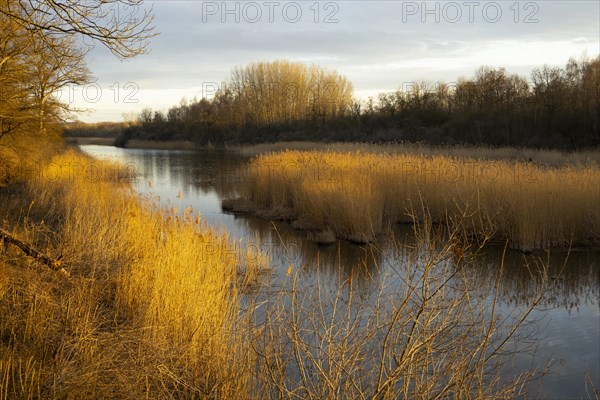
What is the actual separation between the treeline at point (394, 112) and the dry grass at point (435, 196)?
45.3 feet

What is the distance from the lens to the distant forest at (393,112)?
83.3 ft

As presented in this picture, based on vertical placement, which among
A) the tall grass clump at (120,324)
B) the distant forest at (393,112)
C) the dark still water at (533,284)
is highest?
the distant forest at (393,112)

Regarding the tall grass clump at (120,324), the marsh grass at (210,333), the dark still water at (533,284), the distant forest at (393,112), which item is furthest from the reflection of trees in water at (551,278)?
the distant forest at (393,112)

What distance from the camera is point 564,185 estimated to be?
998cm

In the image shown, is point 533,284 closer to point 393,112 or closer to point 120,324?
point 120,324

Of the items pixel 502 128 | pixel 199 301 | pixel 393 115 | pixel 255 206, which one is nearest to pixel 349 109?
pixel 393 115

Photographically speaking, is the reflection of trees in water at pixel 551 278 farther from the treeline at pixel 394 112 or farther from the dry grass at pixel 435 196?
the treeline at pixel 394 112

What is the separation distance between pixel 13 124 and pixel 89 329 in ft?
41.9

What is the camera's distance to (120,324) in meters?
4.59

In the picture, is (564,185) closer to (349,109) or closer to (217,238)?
(217,238)

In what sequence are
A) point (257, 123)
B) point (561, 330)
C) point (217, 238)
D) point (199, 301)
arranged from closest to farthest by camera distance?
A: point (199, 301) → point (561, 330) → point (217, 238) → point (257, 123)

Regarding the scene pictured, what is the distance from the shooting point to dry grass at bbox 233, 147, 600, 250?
31.3 ft

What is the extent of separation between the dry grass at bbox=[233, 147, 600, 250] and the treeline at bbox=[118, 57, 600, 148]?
13.8m

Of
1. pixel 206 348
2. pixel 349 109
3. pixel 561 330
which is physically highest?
pixel 349 109
